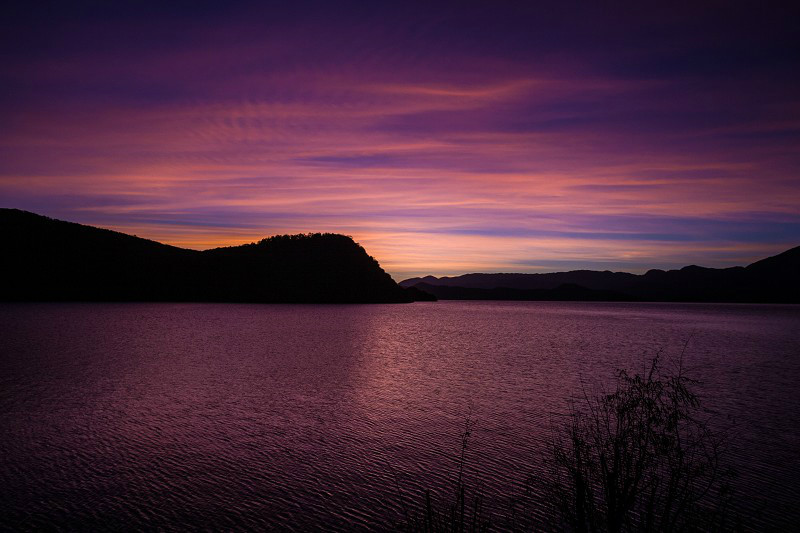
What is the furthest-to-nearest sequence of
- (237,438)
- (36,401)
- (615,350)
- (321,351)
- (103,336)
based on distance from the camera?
(103,336) → (615,350) → (321,351) → (36,401) → (237,438)

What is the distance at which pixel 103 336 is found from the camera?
165 feet

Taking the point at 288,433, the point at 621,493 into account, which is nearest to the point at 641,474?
the point at 621,493

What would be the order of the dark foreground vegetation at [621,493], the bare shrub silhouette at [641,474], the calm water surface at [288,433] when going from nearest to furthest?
the bare shrub silhouette at [641,474], the dark foreground vegetation at [621,493], the calm water surface at [288,433]

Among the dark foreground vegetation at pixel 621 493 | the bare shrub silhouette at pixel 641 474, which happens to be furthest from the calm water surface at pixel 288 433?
the bare shrub silhouette at pixel 641 474

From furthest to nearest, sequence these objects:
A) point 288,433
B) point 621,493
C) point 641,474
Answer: point 288,433
point 641,474
point 621,493

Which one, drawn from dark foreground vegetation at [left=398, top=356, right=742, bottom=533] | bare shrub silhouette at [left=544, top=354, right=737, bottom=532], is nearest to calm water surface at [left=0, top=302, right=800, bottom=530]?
dark foreground vegetation at [left=398, top=356, right=742, bottom=533]

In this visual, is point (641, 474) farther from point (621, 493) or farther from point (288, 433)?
point (288, 433)

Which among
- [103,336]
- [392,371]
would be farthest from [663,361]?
[103,336]

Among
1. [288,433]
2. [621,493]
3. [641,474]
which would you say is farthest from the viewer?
[288,433]

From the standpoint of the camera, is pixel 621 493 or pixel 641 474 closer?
pixel 621 493

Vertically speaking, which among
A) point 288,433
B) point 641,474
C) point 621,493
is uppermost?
point 641,474

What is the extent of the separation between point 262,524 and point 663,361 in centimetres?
3711

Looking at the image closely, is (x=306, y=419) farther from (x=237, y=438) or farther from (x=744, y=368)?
(x=744, y=368)

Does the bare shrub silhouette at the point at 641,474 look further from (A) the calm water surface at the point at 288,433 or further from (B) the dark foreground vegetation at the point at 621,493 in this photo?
(A) the calm water surface at the point at 288,433
